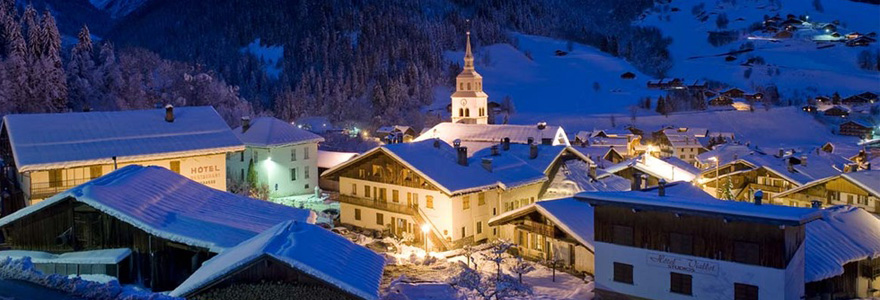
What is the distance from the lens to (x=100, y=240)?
22.4 metres

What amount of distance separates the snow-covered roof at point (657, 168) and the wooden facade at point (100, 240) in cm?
3207

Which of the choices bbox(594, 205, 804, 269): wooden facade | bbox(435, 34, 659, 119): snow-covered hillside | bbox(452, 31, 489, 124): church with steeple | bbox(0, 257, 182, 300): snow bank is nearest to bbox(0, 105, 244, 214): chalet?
bbox(594, 205, 804, 269): wooden facade

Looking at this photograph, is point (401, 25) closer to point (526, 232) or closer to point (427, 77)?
point (427, 77)

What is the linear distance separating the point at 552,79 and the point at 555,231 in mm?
111078

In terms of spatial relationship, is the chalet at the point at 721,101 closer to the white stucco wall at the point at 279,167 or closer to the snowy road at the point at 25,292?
the white stucco wall at the point at 279,167

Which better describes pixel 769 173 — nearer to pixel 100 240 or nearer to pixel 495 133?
pixel 495 133

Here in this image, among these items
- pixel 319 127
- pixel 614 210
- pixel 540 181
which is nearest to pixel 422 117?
pixel 319 127

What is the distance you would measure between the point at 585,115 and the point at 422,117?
928 inches

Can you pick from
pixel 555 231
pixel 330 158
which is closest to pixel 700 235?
pixel 555 231

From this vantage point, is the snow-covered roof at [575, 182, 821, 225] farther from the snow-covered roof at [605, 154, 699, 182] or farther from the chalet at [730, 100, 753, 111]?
the chalet at [730, 100, 753, 111]

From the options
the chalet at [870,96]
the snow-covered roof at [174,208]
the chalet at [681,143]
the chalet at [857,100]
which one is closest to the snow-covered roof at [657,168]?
the snow-covered roof at [174,208]

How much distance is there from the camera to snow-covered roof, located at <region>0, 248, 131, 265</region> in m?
21.9

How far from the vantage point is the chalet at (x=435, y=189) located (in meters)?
36.1

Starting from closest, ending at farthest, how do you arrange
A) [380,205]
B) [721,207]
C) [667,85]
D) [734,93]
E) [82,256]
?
[82,256], [721,207], [380,205], [734,93], [667,85]
